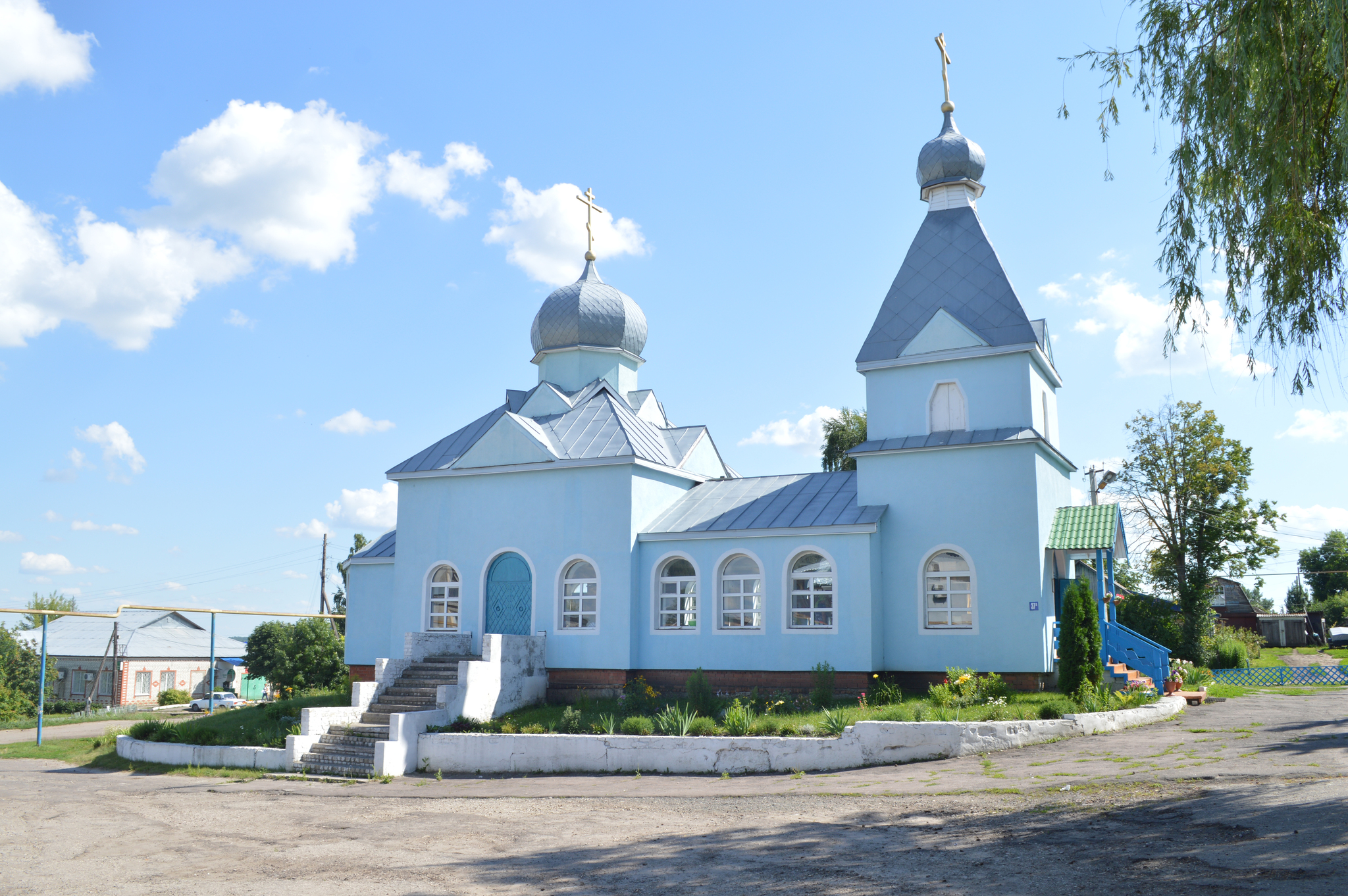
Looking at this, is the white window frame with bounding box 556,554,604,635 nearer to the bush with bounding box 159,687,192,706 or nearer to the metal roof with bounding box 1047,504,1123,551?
the metal roof with bounding box 1047,504,1123,551

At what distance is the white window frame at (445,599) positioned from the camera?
19.4 metres

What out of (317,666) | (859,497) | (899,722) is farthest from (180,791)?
(317,666)

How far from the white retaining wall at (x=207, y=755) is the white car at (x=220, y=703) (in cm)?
2064

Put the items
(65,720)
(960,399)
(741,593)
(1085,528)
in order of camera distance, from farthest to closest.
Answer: (65,720) → (741,593) → (960,399) → (1085,528)

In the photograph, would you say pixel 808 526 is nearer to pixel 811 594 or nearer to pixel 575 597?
pixel 811 594

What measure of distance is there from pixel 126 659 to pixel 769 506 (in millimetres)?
41556

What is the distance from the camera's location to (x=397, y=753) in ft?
49.5

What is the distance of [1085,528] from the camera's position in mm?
16781

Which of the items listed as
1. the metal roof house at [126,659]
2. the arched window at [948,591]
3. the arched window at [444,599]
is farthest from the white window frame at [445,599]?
the metal roof house at [126,659]

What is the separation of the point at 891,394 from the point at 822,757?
784 centimetres

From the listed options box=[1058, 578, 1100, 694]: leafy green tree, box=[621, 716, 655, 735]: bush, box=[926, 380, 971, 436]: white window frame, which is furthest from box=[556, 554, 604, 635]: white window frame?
box=[1058, 578, 1100, 694]: leafy green tree

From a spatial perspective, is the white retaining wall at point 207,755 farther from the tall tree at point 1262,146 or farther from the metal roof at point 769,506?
the tall tree at point 1262,146

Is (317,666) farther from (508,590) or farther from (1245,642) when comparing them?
(1245,642)

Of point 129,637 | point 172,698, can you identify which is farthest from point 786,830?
point 129,637
